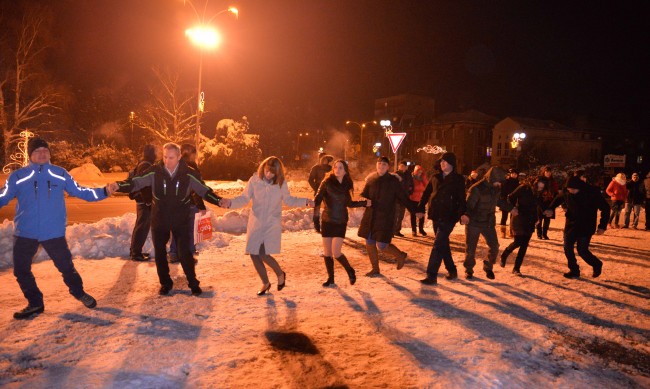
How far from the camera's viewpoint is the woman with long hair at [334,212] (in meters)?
6.54

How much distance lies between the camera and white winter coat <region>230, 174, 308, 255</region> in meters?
5.91

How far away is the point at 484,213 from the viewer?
7.18 metres

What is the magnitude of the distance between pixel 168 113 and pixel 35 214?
89.4 feet

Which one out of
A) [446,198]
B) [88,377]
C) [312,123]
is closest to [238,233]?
[446,198]

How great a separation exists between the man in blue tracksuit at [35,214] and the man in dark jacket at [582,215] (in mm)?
7299

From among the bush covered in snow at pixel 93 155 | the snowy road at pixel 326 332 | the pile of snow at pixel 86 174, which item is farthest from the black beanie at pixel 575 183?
the bush covered in snow at pixel 93 155

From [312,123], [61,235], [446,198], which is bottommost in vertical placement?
[61,235]

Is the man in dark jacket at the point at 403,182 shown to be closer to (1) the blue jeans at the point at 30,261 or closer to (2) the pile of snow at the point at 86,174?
(1) the blue jeans at the point at 30,261

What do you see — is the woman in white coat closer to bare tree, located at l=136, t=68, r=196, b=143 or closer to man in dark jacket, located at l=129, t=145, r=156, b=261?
man in dark jacket, located at l=129, t=145, r=156, b=261

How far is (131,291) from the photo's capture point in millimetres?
6066

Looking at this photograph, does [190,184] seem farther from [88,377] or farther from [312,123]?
[312,123]

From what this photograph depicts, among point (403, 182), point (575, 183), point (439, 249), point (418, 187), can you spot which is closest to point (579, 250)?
point (575, 183)

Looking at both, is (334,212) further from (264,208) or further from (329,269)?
(264,208)

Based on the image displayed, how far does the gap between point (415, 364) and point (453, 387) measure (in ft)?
1.57
